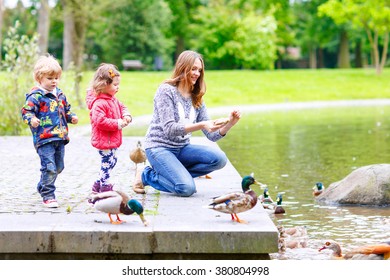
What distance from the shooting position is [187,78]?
326 inches

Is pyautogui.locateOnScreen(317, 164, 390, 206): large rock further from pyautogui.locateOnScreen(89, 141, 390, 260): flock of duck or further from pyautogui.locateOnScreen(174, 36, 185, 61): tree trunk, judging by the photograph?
pyautogui.locateOnScreen(174, 36, 185, 61): tree trunk

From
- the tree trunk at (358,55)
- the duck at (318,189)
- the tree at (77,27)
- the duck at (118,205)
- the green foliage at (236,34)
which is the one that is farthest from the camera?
the tree trunk at (358,55)

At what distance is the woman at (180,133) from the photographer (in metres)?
8.20

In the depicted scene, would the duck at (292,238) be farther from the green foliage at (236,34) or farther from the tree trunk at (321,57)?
the tree trunk at (321,57)

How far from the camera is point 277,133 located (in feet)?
69.4

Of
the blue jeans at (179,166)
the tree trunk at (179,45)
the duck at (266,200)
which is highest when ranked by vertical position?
the tree trunk at (179,45)

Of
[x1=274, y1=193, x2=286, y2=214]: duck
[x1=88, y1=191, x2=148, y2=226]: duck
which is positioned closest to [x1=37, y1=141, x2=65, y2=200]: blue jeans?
[x1=88, y1=191, x2=148, y2=226]: duck

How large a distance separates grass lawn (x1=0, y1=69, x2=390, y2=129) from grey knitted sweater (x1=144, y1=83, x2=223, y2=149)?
75.5ft

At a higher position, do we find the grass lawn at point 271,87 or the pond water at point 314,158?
the grass lawn at point 271,87

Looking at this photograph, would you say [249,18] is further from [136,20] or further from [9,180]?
[9,180]

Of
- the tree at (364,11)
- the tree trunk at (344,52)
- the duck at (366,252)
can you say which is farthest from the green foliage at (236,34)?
the duck at (366,252)

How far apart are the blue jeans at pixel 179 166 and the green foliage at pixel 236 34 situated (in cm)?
4396

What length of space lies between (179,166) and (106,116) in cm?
93

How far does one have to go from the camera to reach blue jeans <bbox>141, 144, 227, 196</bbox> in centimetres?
823
